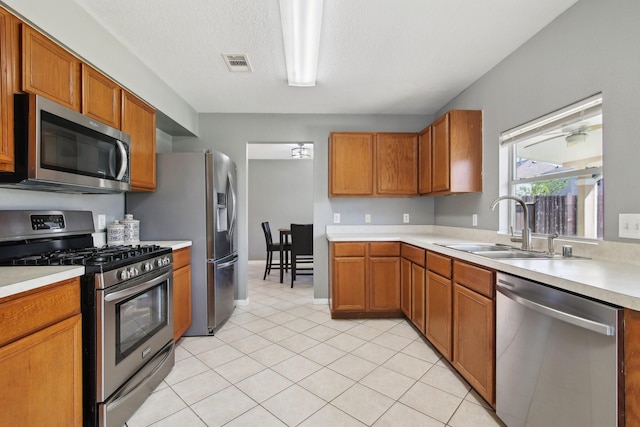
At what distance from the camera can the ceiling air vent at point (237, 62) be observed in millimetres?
2273

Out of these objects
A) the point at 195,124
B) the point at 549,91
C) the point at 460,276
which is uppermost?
the point at 195,124

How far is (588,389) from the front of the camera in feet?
3.34

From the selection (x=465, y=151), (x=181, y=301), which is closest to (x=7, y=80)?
(x=181, y=301)

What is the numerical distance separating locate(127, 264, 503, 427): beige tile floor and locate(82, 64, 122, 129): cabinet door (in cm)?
189

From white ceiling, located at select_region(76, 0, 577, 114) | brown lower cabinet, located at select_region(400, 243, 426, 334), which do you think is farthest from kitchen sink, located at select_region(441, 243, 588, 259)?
white ceiling, located at select_region(76, 0, 577, 114)

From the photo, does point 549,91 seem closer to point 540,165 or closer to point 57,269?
point 540,165

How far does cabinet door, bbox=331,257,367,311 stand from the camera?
301 cm

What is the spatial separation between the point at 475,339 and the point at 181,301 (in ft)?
7.57

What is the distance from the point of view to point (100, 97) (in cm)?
186

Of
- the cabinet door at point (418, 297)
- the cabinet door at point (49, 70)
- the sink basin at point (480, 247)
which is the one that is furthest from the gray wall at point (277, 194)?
the cabinet door at point (49, 70)

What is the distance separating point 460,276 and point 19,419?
230 centimetres

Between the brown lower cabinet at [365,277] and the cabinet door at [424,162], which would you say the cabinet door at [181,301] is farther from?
the cabinet door at [424,162]

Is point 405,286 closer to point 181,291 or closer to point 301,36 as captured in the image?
point 181,291

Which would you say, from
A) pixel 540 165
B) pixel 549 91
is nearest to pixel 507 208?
pixel 540 165
